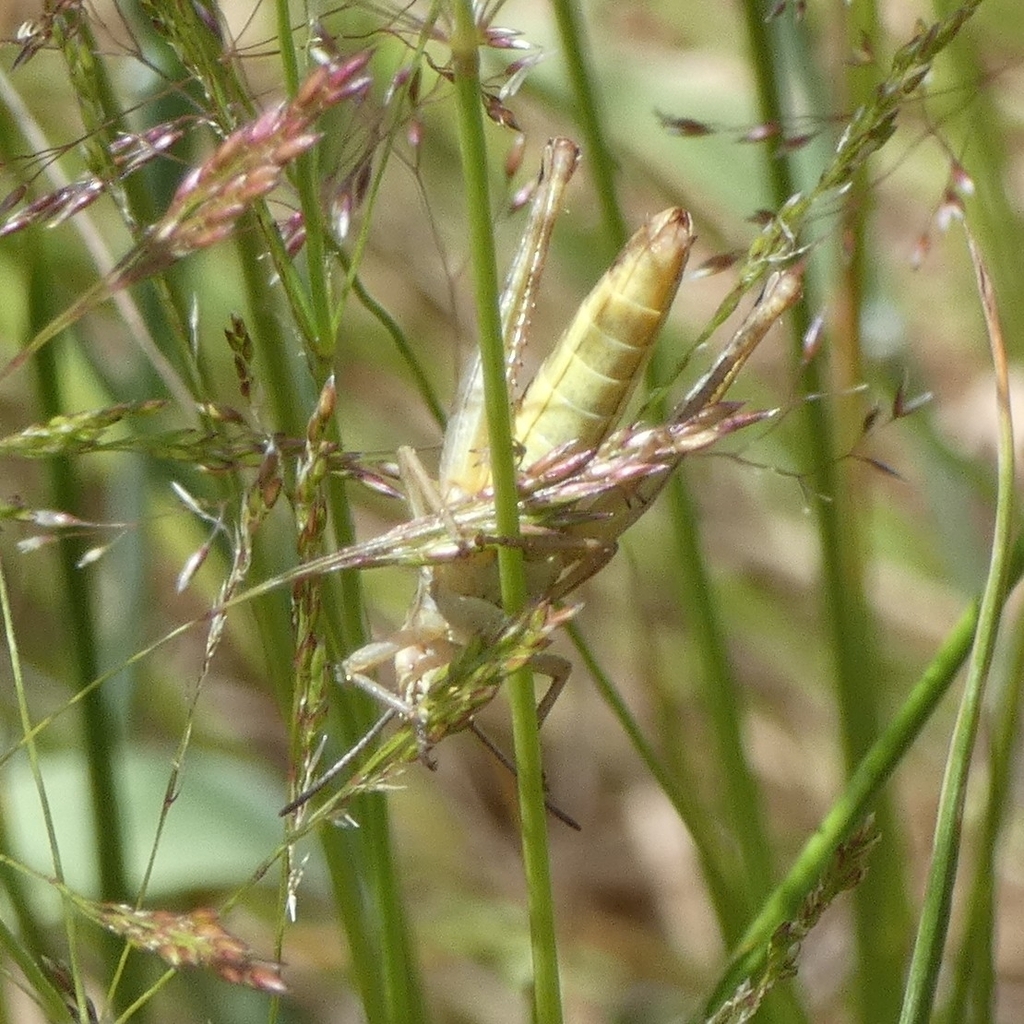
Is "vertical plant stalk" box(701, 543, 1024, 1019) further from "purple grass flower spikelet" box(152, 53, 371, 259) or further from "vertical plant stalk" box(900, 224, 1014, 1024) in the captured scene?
"purple grass flower spikelet" box(152, 53, 371, 259)

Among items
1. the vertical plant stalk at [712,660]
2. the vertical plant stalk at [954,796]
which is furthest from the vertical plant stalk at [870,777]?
the vertical plant stalk at [712,660]

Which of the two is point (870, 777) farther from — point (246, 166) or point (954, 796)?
point (246, 166)

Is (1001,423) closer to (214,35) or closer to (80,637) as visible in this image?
(214,35)

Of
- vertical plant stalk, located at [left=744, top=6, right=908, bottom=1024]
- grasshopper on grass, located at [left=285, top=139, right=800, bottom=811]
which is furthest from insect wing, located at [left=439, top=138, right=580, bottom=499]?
vertical plant stalk, located at [left=744, top=6, right=908, bottom=1024]

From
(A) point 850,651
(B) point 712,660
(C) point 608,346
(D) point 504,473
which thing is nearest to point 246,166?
(D) point 504,473

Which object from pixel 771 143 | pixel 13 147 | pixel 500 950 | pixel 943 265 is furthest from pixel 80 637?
pixel 943 265

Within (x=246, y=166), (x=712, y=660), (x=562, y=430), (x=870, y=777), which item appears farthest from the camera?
(x=712, y=660)

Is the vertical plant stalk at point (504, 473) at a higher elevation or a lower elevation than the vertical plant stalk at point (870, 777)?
higher

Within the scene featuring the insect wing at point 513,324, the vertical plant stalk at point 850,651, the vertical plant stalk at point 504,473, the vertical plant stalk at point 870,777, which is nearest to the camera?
the vertical plant stalk at point 504,473

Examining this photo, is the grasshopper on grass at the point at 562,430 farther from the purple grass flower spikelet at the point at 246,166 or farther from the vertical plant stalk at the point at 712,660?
the purple grass flower spikelet at the point at 246,166
